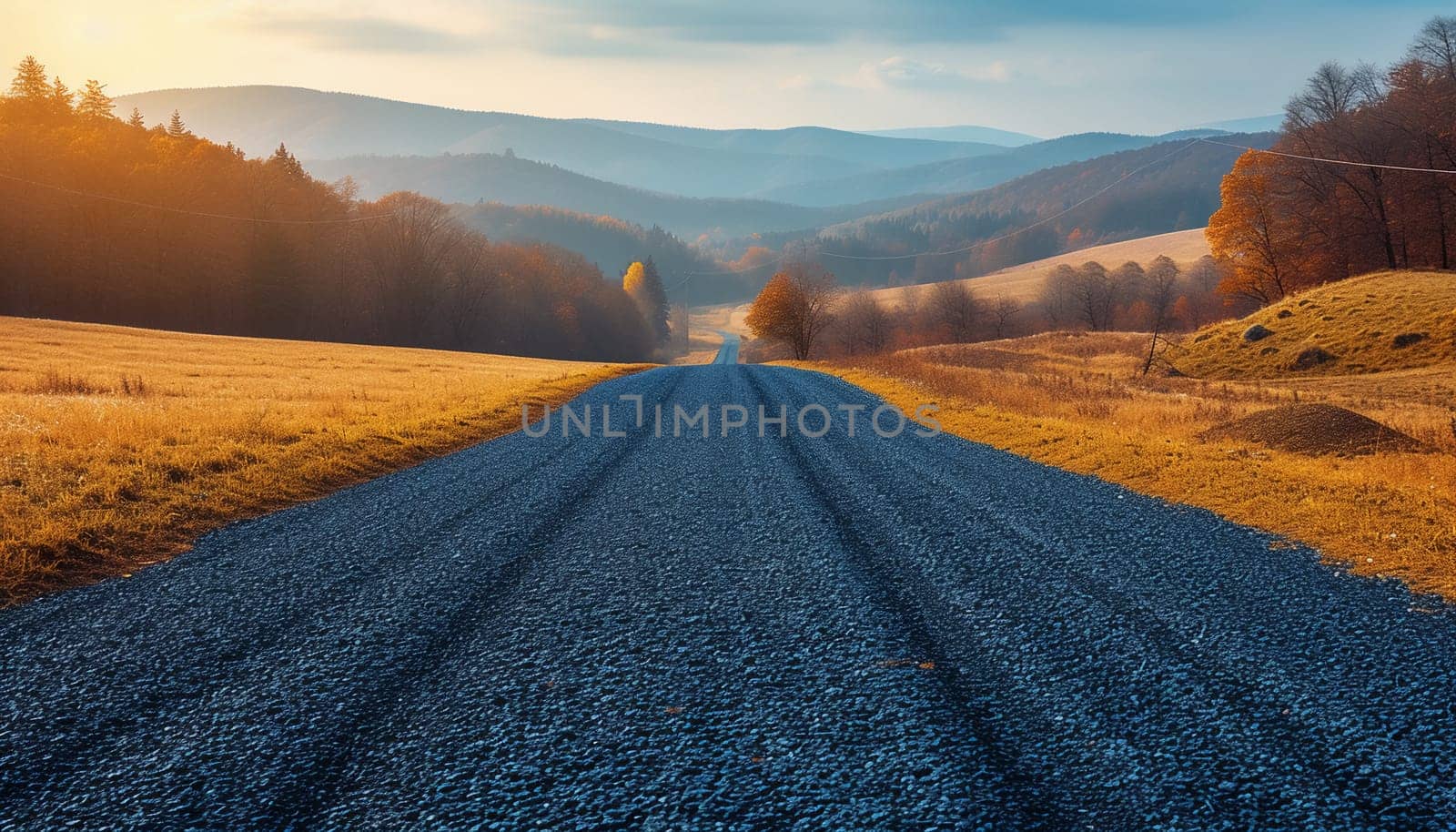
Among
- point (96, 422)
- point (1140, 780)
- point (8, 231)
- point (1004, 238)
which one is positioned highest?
point (1004, 238)

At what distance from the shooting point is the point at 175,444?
35.9 feet

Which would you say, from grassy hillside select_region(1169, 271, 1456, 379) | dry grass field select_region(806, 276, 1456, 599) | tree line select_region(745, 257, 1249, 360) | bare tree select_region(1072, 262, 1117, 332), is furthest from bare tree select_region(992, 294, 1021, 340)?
dry grass field select_region(806, 276, 1456, 599)

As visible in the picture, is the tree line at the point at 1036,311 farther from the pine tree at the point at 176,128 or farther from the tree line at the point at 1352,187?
the pine tree at the point at 176,128

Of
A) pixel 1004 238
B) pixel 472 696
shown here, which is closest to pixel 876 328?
pixel 472 696

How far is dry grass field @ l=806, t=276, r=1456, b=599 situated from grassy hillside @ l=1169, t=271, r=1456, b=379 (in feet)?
8.05

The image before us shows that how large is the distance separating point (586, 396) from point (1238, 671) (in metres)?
19.3

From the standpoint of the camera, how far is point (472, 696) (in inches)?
166

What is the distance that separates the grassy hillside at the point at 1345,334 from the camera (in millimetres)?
30812

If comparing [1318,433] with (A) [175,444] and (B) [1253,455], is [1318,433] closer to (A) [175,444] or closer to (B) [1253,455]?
(B) [1253,455]

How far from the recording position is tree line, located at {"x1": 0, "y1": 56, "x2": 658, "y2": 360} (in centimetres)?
5006

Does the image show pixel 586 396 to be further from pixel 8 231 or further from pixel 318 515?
pixel 8 231

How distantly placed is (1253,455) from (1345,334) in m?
29.0

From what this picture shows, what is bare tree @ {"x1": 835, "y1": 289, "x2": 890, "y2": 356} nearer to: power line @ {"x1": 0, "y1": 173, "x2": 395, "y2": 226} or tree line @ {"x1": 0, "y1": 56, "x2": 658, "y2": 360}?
tree line @ {"x1": 0, "y1": 56, "x2": 658, "y2": 360}

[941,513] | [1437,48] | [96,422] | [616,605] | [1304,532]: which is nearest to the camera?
[616,605]
